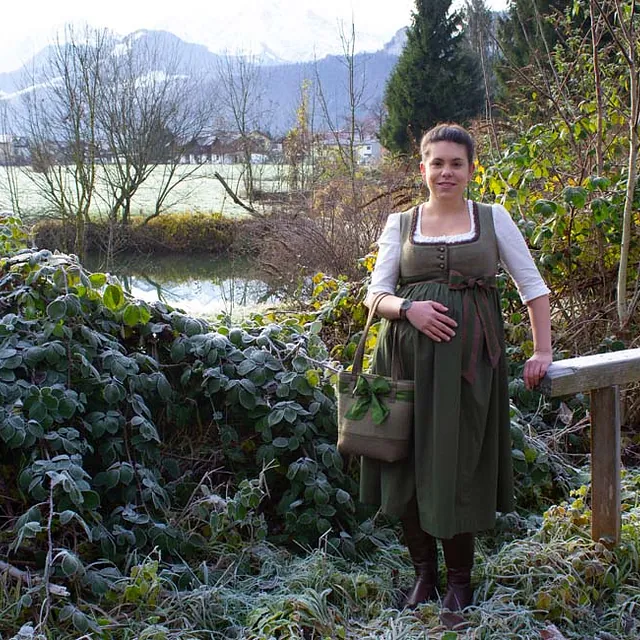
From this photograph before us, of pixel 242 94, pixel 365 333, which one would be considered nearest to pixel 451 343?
pixel 365 333

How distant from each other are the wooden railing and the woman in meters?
0.36

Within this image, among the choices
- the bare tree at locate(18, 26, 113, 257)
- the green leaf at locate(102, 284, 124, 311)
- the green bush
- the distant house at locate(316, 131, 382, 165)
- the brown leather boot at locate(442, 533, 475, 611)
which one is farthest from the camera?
the green bush

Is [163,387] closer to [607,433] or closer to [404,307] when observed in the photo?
[404,307]

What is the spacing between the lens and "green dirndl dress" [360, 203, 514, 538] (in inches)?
91.2

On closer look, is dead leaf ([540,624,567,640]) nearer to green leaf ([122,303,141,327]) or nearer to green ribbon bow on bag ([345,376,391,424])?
green ribbon bow on bag ([345,376,391,424])

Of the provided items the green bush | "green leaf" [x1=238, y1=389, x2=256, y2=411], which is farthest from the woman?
the green bush

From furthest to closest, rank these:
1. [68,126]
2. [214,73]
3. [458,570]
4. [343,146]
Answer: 1. [214,73]
2. [343,146]
3. [68,126]
4. [458,570]

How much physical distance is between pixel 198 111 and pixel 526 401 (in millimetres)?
20646

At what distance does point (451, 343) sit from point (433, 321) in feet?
0.30

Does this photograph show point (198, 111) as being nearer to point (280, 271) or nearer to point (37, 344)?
point (280, 271)

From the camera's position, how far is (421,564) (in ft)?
8.58

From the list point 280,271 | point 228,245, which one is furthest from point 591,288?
point 228,245

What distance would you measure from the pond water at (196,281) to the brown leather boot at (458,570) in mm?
8402

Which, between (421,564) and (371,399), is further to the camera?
(421,564)
